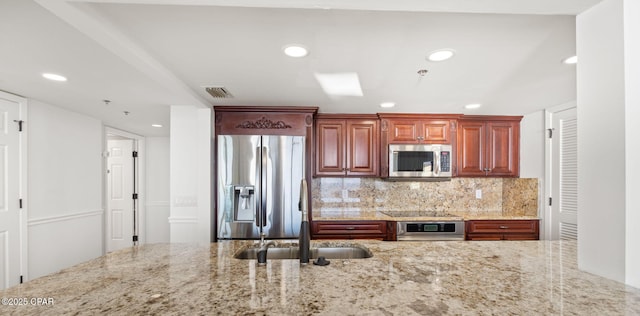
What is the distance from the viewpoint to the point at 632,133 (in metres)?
1.03

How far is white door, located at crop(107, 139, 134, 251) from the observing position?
16.6 ft

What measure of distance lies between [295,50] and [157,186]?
4585mm

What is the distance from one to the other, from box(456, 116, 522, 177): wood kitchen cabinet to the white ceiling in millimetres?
844

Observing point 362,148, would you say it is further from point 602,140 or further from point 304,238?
point 602,140

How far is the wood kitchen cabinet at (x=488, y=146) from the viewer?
370 cm

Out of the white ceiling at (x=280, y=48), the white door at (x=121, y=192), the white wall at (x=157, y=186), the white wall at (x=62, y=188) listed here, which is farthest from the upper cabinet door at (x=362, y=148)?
the white door at (x=121, y=192)

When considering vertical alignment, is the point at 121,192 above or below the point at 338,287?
below

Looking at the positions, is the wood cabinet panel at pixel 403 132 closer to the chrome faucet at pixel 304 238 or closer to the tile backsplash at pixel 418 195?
the tile backsplash at pixel 418 195

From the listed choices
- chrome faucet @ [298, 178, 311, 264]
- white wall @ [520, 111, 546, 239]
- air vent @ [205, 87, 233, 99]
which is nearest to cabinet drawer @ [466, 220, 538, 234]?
white wall @ [520, 111, 546, 239]

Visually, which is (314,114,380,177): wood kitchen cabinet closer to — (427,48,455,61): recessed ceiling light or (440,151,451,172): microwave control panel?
(440,151,451,172): microwave control panel

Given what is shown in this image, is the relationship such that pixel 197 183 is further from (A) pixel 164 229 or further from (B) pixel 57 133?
(A) pixel 164 229

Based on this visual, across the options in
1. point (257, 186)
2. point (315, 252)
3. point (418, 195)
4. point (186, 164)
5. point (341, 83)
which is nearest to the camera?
point (315, 252)

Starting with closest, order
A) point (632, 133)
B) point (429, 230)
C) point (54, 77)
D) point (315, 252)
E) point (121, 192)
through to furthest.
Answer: point (632, 133), point (315, 252), point (54, 77), point (429, 230), point (121, 192)

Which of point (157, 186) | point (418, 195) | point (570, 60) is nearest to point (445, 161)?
point (418, 195)
